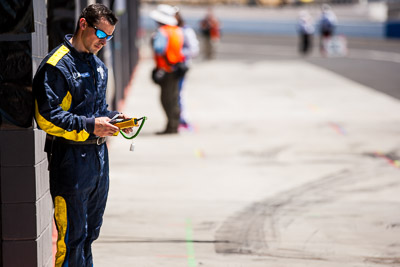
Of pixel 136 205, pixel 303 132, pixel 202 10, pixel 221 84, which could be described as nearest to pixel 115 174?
pixel 136 205

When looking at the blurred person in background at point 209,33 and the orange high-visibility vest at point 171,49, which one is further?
the blurred person in background at point 209,33

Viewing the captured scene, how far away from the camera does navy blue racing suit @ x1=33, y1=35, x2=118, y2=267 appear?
14.8 ft

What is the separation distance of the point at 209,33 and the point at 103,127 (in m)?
27.1

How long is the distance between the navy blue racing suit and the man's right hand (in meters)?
0.03

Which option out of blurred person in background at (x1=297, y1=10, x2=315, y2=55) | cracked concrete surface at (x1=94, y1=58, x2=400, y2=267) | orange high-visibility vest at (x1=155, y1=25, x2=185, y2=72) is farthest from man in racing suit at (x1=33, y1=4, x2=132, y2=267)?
blurred person in background at (x1=297, y1=10, x2=315, y2=55)

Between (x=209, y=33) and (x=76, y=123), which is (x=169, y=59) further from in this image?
(x=209, y=33)

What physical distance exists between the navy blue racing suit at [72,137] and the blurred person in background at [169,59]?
7534mm

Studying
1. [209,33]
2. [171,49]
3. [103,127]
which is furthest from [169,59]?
[209,33]

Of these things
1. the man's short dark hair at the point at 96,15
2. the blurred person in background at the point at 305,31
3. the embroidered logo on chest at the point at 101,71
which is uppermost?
the man's short dark hair at the point at 96,15

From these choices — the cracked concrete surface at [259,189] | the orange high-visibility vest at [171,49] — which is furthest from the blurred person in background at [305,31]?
the orange high-visibility vest at [171,49]

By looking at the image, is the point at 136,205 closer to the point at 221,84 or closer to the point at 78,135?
the point at 78,135

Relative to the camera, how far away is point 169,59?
1277cm

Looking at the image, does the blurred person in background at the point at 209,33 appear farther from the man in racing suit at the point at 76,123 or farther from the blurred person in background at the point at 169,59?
the man in racing suit at the point at 76,123

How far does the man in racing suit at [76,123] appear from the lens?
4.52 meters
